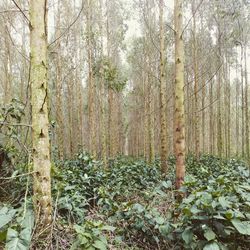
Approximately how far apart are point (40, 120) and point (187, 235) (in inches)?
67.5

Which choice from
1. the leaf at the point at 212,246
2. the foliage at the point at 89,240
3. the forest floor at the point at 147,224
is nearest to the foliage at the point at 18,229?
→ the forest floor at the point at 147,224

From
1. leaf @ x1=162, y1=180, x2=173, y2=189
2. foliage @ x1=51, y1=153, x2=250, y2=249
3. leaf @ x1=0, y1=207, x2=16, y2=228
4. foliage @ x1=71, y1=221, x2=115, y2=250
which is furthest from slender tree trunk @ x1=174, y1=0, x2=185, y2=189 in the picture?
leaf @ x1=0, y1=207, x2=16, y2=228

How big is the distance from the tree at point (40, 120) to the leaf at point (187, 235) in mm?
1244

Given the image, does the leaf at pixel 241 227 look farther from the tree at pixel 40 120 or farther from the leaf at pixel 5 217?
the leaf at pixel 5 217

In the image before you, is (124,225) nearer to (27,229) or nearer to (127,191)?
Answer: (27,229)

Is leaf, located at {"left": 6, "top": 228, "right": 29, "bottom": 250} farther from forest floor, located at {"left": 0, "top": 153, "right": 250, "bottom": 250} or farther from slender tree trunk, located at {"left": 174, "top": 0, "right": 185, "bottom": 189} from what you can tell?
slender tree trunk, located at {"left": 174, "top": 0, "right": 185, "bottom": 189}

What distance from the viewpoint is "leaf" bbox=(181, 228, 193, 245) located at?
2792 millimetres

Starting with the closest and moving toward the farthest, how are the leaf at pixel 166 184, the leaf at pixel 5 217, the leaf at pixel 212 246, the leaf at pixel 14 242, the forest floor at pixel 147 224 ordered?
the leaf at pixel 14 242, the leaf at pixel 5 217, the forest floor at pixel 147 224, the leaf at pixel 212 246, the leaf at pixel 166 184

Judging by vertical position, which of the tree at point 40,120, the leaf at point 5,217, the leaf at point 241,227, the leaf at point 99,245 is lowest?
the leaf at point 99,245

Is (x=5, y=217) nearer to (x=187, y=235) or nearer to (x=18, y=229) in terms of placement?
(x=18, y=229)

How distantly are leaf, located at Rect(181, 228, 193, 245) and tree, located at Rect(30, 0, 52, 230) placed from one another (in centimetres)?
124

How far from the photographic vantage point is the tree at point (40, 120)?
8.56ft

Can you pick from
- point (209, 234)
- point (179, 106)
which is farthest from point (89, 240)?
point (179, 106)

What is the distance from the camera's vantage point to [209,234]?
2.67 metres
